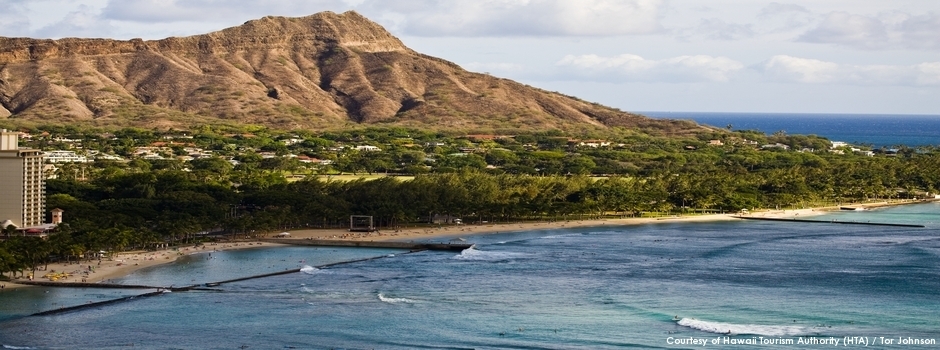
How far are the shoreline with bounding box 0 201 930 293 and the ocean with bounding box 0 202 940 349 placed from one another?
69.9 inches

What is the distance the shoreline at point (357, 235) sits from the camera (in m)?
79.6

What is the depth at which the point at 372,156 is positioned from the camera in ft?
550

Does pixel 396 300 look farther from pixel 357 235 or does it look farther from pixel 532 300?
pixel 357 235

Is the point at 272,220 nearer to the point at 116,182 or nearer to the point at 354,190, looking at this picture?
the point at 354,190

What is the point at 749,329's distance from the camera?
63.3 m

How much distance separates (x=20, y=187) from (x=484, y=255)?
102 feet

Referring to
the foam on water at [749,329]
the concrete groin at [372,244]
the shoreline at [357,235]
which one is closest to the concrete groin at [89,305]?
the shoreline at [357,235]

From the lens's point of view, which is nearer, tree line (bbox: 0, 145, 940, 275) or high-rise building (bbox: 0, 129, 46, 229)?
tree line (bbox: 0, 145, 940, 275)

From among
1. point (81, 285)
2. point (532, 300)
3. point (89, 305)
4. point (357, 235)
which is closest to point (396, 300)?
point (532, 300)

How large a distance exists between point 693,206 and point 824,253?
102ft

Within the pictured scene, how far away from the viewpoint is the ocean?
61.2 metres

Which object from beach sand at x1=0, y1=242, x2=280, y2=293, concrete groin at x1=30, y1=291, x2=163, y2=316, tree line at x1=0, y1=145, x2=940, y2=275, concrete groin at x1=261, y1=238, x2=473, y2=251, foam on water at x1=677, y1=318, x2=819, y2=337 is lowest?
concrete groin at x1=30, y1=291, x2=163, y2=316

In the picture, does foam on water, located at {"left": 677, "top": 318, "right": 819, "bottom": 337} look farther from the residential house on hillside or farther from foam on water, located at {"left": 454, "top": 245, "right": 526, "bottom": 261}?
the residential house on hillside

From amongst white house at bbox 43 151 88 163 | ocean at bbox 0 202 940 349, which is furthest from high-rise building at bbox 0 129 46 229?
white house at bbox 43 151 88 163
